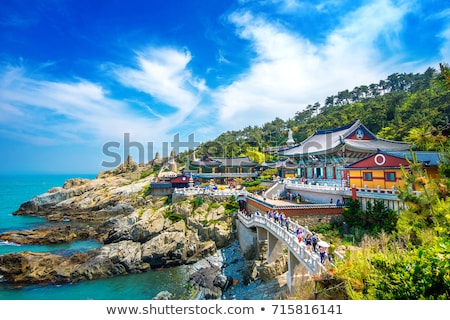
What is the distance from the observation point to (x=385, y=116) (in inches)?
2178

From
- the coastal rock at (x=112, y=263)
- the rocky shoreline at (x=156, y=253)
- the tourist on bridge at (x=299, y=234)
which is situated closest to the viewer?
the tourist on bridge at (x=299, y=234)

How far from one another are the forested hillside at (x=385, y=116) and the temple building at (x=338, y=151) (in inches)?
150

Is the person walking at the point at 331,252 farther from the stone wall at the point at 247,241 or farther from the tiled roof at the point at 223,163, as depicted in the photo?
the tiled roof at the point at 223,163

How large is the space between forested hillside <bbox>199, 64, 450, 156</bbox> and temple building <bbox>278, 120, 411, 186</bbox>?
3.81 metres

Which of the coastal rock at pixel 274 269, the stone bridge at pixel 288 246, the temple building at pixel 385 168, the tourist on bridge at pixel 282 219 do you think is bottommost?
the coastal rock at pixel 274 269

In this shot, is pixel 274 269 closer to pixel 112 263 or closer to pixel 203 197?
pixel 112 263

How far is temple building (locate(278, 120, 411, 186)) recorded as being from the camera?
25969mm

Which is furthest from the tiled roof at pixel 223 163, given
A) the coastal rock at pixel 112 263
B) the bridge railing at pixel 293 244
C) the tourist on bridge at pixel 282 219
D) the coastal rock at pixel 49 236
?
the tourist on bridge at pixel 282 219

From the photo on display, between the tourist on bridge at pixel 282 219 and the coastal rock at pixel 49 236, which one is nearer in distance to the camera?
the tourist on bridge at pixel 282 219

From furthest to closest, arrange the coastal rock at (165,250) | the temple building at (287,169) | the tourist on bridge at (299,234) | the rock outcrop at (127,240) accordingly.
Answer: the temple building at (287,169) < the coastal rock at (165,250) < the rock outcrop at (127,240) < the tourist on bridge at (299,234)

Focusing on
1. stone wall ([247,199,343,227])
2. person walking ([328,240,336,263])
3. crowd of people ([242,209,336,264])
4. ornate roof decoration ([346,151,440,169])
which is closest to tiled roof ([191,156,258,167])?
crowd of people ([242,209,336,264])

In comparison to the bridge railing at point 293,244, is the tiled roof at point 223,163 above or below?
above

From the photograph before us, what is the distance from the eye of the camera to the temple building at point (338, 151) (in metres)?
26.0
